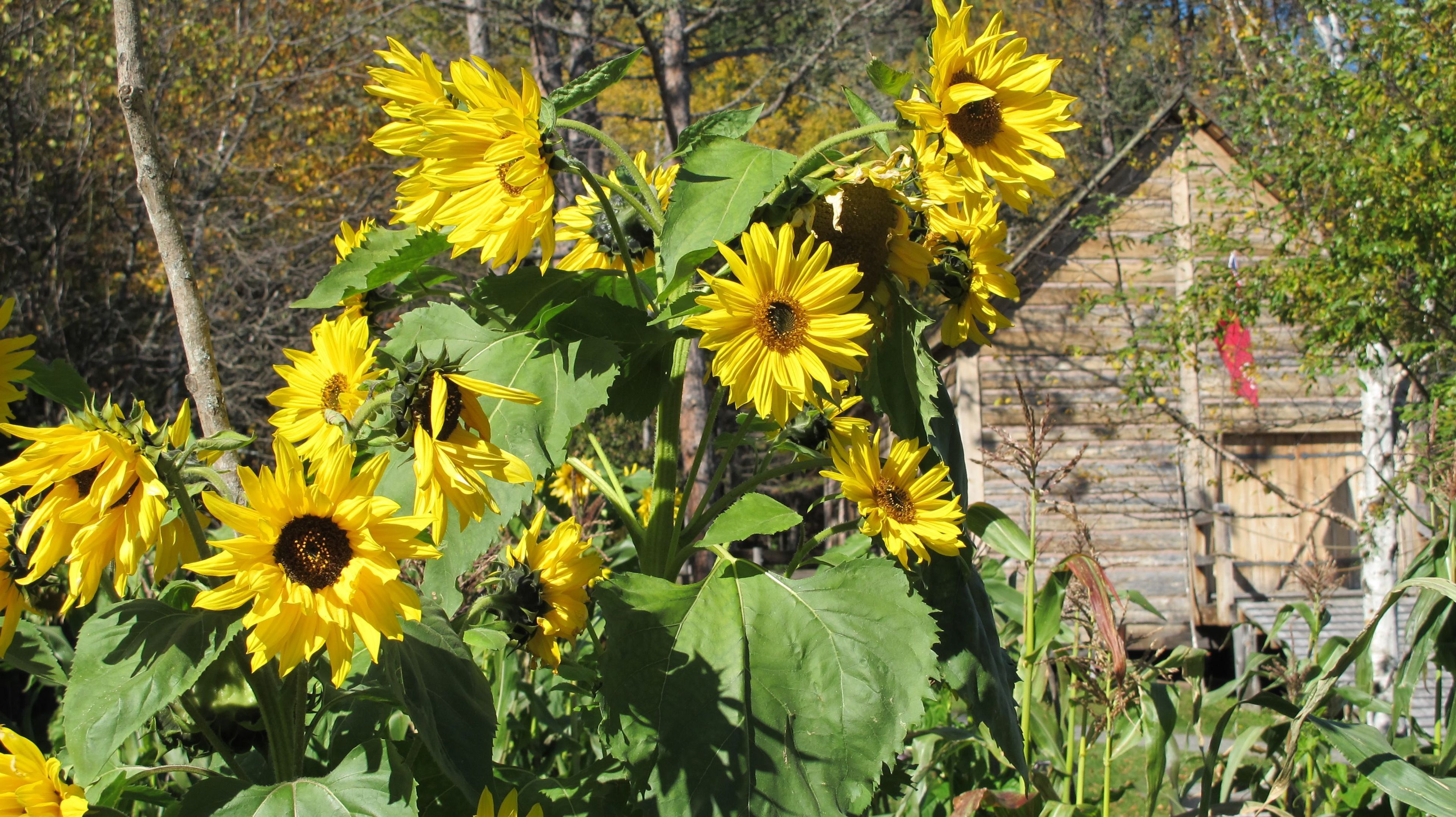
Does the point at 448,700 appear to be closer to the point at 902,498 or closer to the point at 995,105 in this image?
the point at 902,498

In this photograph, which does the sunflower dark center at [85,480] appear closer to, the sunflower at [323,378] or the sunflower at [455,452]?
the sunflower at [323,378]

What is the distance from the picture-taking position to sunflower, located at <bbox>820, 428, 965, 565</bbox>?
52.9 inches

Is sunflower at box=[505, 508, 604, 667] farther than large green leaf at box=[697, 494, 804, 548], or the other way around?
sunflower at box=[505, 508, 604, 667]

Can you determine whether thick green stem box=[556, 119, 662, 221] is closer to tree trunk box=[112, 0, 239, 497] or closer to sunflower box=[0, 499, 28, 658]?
tree trunk box=[112, 0, 239, 497]

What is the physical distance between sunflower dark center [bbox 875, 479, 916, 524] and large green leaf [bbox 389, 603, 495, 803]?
0.57 meters

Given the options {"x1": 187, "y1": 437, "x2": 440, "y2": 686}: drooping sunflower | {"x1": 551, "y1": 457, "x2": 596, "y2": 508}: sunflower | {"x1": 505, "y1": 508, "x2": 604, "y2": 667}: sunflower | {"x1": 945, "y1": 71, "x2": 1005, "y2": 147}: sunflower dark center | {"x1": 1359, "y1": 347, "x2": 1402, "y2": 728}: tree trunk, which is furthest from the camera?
{"x1": 1359, "y1": 347, "x2": 1402, "y2": 728}: tree trunk

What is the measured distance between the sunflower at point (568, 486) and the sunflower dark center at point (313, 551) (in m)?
1.88

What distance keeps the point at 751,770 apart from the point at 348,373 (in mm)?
688

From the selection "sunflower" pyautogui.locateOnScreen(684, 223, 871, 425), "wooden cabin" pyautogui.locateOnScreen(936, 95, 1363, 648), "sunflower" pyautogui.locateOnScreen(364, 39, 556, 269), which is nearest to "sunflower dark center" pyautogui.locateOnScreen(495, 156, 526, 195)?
"sunflower" pyautogui.locateOnScreen(364, 39, 556, 269)

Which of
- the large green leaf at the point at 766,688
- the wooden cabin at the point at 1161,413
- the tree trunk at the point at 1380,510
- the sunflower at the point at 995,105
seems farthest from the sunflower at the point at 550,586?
the wooden cabin at the point at 1161,413

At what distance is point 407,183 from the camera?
1204 mm

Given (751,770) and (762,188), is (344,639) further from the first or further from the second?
(762,188)

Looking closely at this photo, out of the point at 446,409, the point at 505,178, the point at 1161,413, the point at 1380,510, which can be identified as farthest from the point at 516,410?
the point at 1161,413

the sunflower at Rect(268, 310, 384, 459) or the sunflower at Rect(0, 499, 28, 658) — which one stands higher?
the sunflower at Rect(268, 310, 384, 459)
